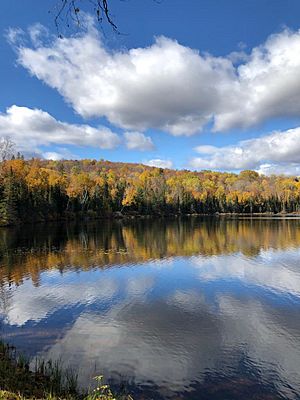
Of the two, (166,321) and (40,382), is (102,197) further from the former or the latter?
(40,382)

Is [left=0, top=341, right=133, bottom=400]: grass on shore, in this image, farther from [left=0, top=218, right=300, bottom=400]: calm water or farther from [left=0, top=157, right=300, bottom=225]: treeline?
[left=0, top=157, right=300, bottom=225]: treeline

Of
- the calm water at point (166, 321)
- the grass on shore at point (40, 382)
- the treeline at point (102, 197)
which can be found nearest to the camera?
the grass on shore at point (40, 382)

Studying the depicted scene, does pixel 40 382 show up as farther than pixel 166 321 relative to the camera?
No

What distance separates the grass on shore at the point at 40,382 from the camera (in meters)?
7.77

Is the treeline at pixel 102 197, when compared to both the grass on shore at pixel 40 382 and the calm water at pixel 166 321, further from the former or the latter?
the grass on shore at pixel 40 382

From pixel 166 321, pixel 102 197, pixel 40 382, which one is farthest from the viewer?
pixel 102 197

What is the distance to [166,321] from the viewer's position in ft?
50.5

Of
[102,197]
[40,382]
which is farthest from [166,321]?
[102,197]

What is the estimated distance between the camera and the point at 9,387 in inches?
307

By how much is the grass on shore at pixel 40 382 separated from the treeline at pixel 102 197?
60595 mm

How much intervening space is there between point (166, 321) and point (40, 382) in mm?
7268

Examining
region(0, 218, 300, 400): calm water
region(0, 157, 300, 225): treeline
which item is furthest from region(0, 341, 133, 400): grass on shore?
region(0, 157, 300, 225): treeline

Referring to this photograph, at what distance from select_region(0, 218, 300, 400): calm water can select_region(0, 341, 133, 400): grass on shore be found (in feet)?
2.36

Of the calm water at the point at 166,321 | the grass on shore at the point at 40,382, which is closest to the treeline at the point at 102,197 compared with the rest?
the calm water at the point at 166,321
